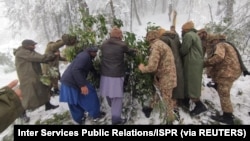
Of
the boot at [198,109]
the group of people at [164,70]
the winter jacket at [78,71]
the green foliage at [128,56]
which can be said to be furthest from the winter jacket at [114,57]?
the boot at [198,109]

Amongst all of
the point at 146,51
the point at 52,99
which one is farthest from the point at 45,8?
the point at 146,51

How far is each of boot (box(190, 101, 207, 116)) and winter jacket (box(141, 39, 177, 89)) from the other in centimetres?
103

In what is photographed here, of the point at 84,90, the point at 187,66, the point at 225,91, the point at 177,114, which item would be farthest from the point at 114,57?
the point at 225,91

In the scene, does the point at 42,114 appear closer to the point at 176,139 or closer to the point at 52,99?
the point at 52,99

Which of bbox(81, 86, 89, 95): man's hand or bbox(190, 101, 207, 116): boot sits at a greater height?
bbox(81, 86, 89, 95): man's hand

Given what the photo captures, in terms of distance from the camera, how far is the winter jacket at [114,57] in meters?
5.32

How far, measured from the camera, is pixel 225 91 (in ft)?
17.8

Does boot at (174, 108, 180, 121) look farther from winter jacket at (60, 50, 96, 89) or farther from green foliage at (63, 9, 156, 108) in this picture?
winter jacket at (60, 50, 96, 89)

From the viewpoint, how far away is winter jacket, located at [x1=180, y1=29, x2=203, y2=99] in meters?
5.38

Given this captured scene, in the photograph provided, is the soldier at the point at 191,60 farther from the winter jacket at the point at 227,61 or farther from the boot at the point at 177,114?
the boot at the point at 177,114

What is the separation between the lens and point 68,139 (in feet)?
16.3

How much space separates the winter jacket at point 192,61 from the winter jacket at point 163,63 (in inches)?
15.5

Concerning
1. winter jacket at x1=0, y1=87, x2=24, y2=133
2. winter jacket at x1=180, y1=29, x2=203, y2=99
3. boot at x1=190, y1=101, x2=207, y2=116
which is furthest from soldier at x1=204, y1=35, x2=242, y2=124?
winter jacket at x1=0, y1=87, x2=24, y2=133

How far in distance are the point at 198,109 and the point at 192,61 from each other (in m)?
1.20
